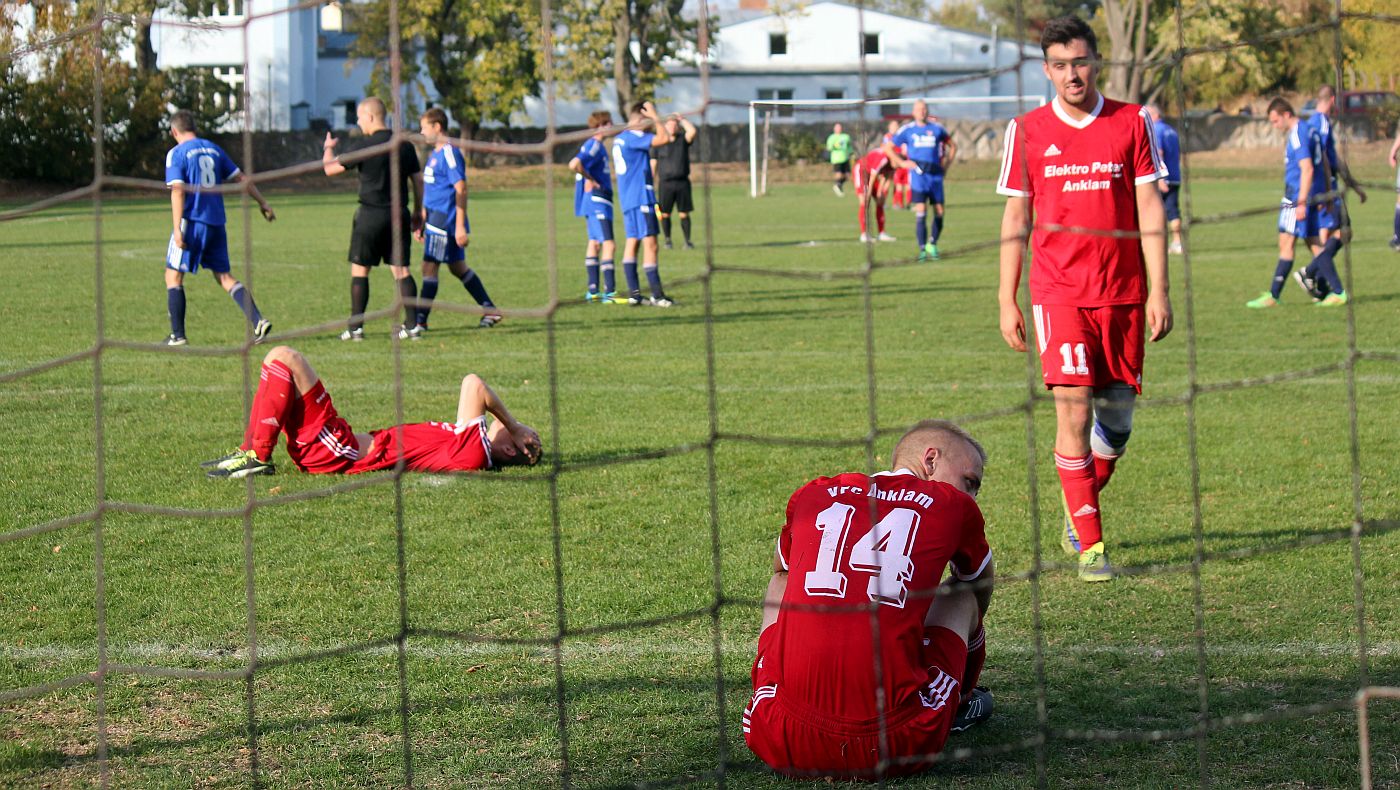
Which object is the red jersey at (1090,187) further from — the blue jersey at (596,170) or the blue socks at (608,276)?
the blue socks at (608,276)

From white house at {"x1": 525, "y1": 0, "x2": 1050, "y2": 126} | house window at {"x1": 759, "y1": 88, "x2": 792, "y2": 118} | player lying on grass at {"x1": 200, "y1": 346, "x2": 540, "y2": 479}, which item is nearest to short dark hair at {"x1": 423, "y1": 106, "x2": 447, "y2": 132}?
player lying on grass at {"x1": 200, "y1": 346, "x2": 540, "y2": 479}

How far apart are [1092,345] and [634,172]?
808cm

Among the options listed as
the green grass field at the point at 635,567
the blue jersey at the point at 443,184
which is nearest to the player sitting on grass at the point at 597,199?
the blue jersey at the point at 443,184

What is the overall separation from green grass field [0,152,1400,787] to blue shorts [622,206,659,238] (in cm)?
177

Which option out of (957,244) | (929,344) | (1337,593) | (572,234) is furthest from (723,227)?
(1337,593)

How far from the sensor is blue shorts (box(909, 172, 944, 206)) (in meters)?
15.4

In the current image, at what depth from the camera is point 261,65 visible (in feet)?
128

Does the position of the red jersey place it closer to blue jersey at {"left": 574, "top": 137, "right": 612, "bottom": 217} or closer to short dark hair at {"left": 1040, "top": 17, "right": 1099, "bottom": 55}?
short dark hair at {"left": 1040, "top": 17, "right": 1099, "bottom": 55}

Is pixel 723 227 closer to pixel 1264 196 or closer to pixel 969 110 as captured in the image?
pixel 1264 196

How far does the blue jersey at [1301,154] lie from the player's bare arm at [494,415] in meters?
7.63

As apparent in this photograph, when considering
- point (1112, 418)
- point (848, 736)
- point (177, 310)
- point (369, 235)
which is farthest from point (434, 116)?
point (848, 736)

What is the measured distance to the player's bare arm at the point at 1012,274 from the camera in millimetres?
4312

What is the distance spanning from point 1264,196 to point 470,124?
20734 millimetres

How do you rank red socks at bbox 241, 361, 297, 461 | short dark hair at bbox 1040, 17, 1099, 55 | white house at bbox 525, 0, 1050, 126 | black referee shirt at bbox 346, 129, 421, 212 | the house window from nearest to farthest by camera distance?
short dark hair at bbox 1040, 17, 1099, 55, red socks at bbox 241, 361, 297, 461, black referee shirt at bbox 346, 129, 421, 212, white house at bbox 525, 0, 1050, 126, the house window
